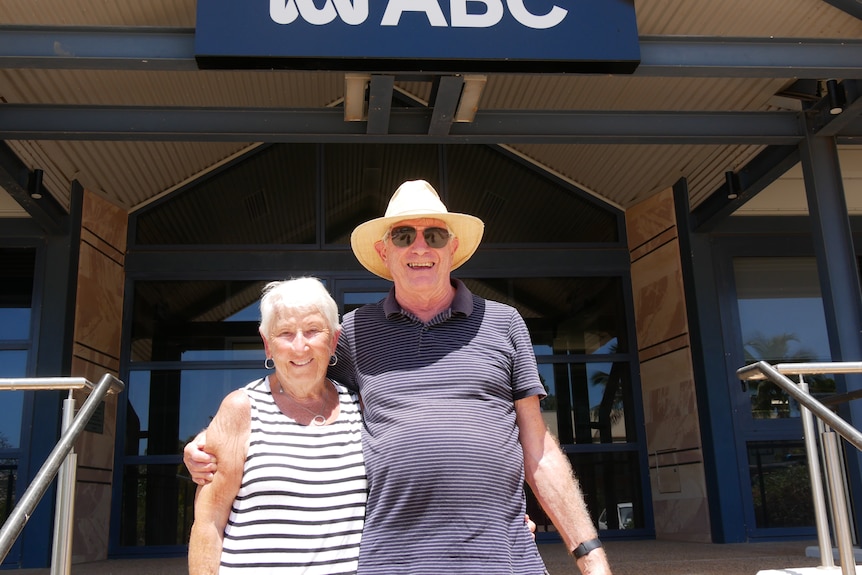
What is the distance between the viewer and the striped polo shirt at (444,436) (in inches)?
70.3

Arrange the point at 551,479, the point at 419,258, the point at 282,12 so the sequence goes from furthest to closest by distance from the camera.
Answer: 1. the point at 282,12
2. the point at 419,258
3. the point at 551,479

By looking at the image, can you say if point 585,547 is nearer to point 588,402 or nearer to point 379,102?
point 379,102

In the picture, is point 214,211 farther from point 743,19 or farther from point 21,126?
point 743,19

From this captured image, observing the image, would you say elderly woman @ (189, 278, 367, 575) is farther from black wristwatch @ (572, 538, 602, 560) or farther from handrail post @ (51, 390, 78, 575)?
handrail post @ (51, 390, 78, 575)

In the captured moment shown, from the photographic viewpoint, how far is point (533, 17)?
3.78 metres

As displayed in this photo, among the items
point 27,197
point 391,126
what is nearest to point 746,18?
point 391,126

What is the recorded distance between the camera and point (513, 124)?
4617mm

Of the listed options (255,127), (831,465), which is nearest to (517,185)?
(255,127)

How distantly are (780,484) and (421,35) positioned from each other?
4.22 metres

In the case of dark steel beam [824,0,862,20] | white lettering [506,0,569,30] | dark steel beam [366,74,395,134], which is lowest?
dark steel beam [366,74,395,134]

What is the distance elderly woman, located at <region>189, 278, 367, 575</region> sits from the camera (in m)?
1.75

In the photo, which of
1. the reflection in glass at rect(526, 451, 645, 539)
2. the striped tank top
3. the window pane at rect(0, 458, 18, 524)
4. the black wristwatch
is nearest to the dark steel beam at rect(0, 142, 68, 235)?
the window pane at rect(0, 458, 18, 524)

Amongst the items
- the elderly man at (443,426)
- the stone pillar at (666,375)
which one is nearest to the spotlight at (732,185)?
the stone pillar at (666,375)

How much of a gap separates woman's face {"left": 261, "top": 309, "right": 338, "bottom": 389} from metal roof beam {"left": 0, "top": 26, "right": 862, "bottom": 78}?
2207mm
